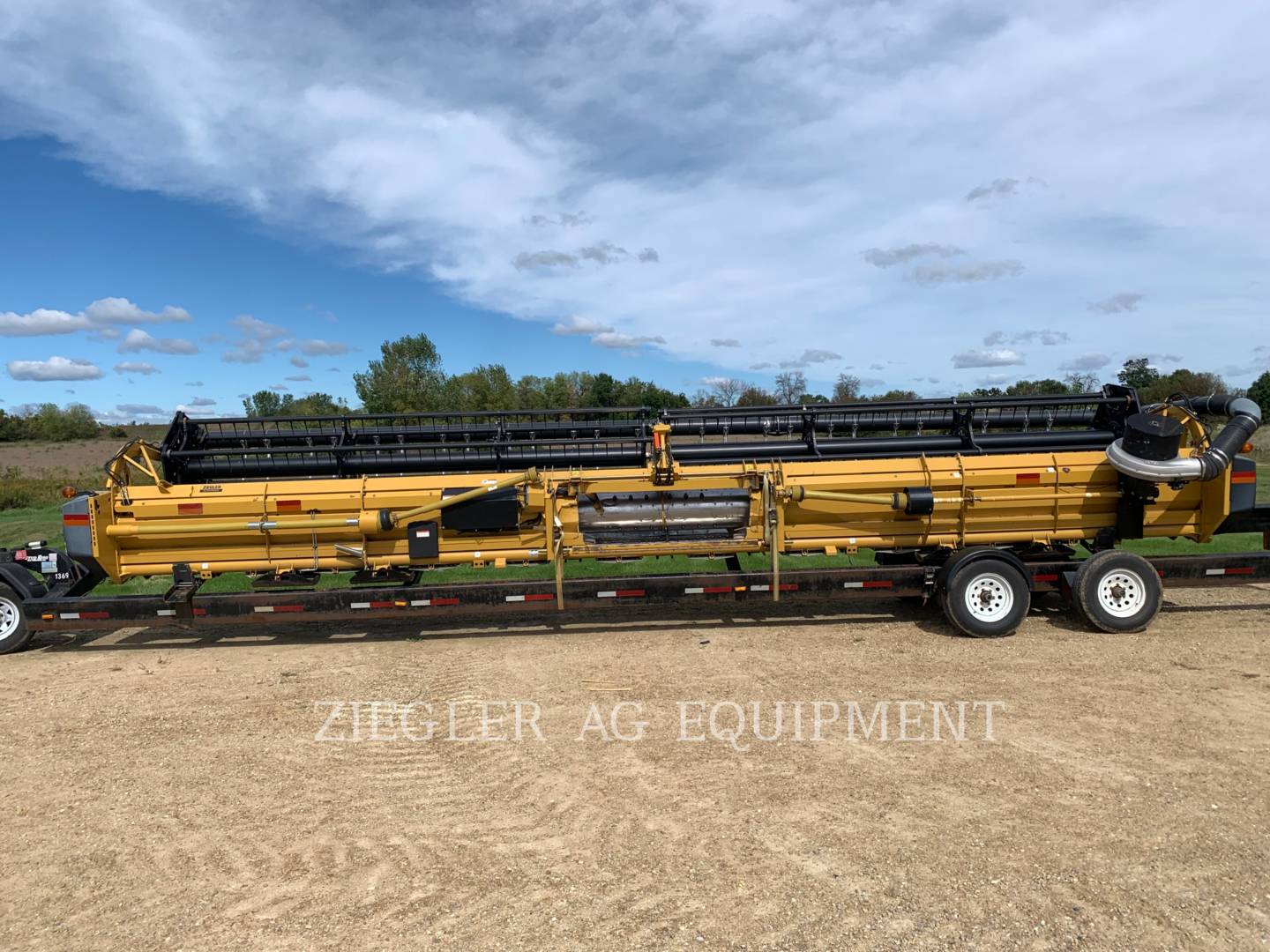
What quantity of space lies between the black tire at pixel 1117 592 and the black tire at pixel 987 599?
2.03ft

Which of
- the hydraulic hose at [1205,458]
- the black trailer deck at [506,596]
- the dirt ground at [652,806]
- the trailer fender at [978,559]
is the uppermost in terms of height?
the hydraulic hose at [1205,458]

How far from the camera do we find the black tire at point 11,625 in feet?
23.2

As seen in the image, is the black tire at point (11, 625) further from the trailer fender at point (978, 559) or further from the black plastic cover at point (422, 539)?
the trailer fender at point (978, 559)

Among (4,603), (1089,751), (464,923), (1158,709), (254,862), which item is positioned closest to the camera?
(464,923)

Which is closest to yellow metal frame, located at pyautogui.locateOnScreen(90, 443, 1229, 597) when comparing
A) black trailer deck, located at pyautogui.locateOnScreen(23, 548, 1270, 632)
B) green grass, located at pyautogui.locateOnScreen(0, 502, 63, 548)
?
black trailer deck, located at pyautogui.locateOnScreen(23, 548, 1270, 632)

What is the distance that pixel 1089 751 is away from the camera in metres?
4.56

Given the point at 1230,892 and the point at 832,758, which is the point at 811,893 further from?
the point at 1230,892

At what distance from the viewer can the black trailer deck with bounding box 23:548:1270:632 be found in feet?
22.2

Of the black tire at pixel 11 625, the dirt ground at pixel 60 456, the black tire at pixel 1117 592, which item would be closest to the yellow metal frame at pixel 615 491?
the black tire at pixel 1117 592

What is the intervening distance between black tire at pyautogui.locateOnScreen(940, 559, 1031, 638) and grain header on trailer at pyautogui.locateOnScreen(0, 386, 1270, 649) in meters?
0.02

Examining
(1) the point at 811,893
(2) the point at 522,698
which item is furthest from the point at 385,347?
(1) the point at 811,893

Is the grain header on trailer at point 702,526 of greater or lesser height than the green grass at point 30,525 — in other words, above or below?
above

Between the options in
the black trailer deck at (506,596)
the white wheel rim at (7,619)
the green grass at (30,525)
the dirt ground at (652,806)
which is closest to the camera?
the dirt ground at (652,806)

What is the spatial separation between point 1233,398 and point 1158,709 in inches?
156
